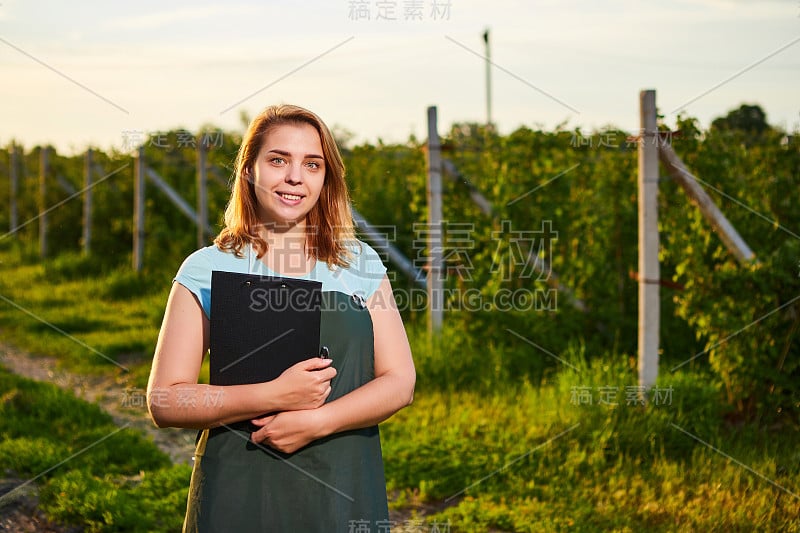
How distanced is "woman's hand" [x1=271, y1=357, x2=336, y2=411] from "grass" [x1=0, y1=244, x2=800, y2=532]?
8.10 feet

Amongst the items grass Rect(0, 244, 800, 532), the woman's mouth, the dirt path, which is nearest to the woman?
the woman's mouth

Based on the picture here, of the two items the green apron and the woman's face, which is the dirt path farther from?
the woman's face

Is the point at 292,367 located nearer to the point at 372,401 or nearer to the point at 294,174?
the point at 372,401

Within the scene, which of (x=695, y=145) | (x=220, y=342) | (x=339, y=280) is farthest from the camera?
(x=695, y=145)

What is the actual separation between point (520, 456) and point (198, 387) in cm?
333

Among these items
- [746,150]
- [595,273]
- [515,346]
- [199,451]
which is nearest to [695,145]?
[746,150]

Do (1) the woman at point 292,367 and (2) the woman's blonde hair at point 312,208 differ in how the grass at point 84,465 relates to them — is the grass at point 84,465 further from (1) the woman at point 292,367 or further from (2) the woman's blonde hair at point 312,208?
(2) the woman's blonde hair at point 312,208

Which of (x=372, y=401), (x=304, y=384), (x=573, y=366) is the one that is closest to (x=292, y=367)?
(x=304, y=384)

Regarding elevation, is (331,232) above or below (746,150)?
below

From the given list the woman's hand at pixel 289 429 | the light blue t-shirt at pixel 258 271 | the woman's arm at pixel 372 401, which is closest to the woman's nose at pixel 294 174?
the light blue t-shirt at pixel 258 271

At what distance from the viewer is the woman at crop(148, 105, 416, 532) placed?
6.57 feet

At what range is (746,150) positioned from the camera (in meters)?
6.38

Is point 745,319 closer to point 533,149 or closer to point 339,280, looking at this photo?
point 533,149

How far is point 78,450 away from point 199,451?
3495 millimetres
